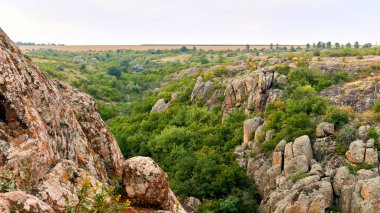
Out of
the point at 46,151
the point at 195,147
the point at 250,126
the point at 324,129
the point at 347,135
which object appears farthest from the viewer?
the point at 195,147

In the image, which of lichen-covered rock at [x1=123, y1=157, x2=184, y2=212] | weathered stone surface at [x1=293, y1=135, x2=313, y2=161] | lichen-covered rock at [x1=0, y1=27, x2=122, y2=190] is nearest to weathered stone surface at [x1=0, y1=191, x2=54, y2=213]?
lichen-covered rock at [x1=0, y1=27, x2=122, y2=190]

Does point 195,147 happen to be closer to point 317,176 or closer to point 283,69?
point 283,69

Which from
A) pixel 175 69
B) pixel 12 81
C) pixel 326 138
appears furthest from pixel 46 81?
pixel 175 69

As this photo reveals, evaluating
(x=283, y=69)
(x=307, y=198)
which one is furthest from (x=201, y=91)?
(x=307, y=198)

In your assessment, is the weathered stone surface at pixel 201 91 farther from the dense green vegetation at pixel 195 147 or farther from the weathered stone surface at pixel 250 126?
the weathered stone surface at pixel 250 126

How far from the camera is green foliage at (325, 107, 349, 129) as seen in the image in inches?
1254

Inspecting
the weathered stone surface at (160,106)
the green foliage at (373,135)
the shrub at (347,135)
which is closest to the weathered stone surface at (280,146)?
the shrub at (347,135)

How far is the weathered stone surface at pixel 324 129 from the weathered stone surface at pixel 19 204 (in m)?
29.5

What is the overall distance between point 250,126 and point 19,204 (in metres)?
34.4

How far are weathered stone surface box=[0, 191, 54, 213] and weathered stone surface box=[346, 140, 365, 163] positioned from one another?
87.9 ft

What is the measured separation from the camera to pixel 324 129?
31.8 meters

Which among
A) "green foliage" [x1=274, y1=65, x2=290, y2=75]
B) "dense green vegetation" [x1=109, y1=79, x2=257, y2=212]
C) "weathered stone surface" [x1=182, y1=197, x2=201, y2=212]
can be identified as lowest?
"weathered stone surface" [x1=182, y1=197, x2=201, y2=212]

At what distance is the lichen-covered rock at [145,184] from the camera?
11.0 meters

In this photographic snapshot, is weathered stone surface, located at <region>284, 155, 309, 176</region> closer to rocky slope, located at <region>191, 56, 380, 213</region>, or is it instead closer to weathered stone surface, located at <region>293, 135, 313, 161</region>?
rocky slope, located at <region>191, 56, 380, 213</region>
